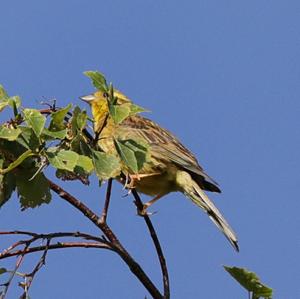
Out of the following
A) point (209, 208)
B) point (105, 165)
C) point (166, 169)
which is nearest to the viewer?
point (105, 165)

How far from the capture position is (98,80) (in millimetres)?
2984

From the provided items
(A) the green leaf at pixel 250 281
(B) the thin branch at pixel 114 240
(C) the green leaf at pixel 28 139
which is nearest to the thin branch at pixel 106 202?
(B) the thin branch at pixel 114 240

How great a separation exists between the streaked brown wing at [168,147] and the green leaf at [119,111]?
11.2 feet

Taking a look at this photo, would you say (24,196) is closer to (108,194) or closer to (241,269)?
(108,194)

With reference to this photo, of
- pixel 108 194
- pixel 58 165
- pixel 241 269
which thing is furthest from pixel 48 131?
pixel 241 269

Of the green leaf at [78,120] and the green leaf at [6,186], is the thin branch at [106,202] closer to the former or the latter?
the green leaf at [78,120]

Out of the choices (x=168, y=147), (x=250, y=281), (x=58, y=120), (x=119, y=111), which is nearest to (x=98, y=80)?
(x=119, y=111)

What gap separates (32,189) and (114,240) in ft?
1.57

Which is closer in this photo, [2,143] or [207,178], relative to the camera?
[2,143]

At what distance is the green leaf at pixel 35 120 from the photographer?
2.73m

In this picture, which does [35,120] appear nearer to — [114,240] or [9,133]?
[9,133]

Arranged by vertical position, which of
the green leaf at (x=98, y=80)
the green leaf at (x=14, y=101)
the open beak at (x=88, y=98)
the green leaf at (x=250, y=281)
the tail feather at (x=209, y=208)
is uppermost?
the open beak at (x=88, y=98)

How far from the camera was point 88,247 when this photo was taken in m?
2.67

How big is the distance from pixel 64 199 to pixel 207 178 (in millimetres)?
3724
